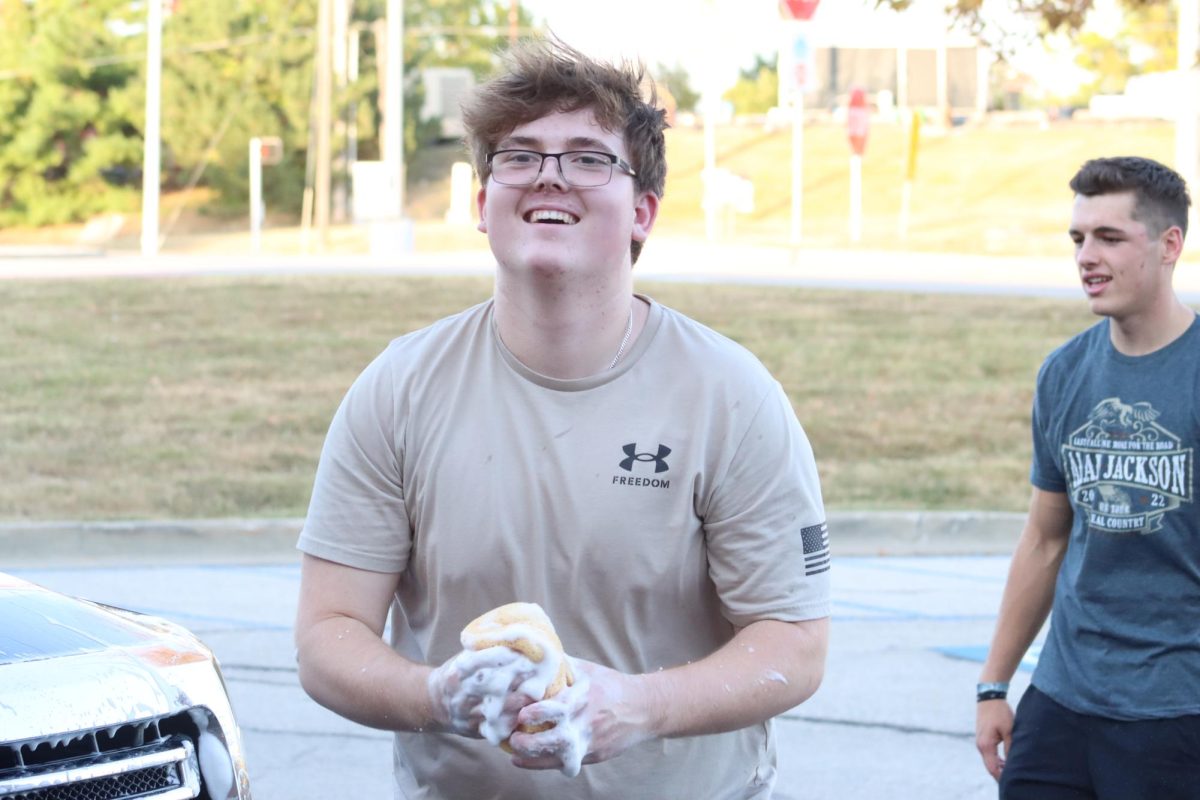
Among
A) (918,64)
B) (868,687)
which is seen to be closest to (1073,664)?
(868,687)

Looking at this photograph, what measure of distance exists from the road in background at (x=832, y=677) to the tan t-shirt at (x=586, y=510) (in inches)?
128

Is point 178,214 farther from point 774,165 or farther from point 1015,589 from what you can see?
point 1015,589

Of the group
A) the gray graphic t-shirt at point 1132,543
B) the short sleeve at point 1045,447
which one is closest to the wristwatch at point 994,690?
the gray graphic t-shirt at point 1132,543

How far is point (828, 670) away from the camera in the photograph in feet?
24.4

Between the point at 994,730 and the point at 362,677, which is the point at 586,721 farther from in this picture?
the point at 994,730

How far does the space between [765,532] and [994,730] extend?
1.79 meters

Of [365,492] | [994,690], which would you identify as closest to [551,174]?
[365,492]

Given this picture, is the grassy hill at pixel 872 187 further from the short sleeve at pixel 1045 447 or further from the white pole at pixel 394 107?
the short sleeve at pixel 1045 447

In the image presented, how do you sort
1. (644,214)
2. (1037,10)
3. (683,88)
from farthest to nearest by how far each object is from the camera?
(683,88) < (1037,10) < (644,214)

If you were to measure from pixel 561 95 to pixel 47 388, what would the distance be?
12.0 meters

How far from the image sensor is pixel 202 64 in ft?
171

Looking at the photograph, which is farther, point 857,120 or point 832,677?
point 857,120

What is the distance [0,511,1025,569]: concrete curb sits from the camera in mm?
9688

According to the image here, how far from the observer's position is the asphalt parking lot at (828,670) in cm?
601
